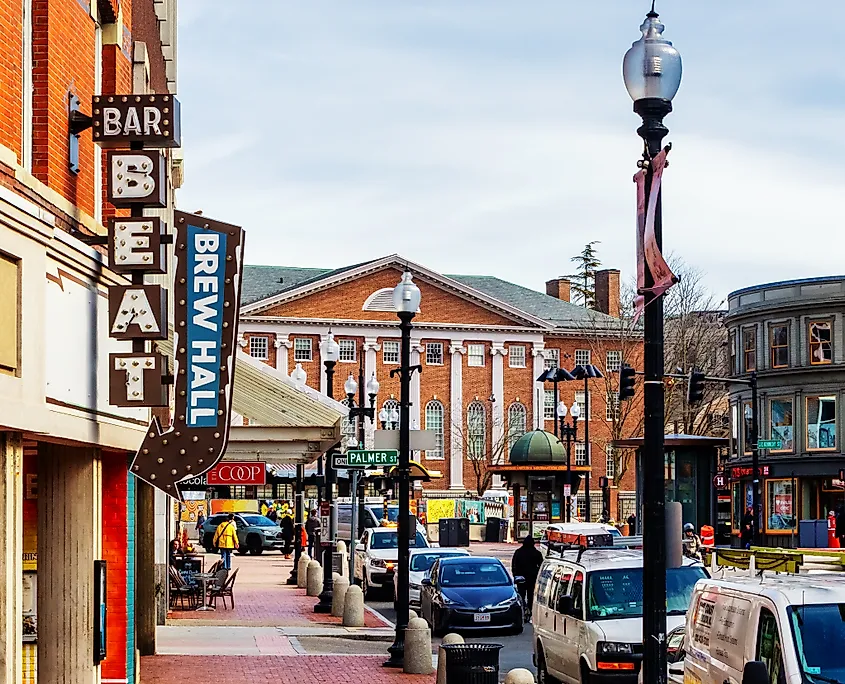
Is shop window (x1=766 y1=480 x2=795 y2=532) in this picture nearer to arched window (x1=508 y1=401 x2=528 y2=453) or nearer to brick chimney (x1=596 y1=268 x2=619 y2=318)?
arched window (x1=508 y1=401 x2=528 y2=453)

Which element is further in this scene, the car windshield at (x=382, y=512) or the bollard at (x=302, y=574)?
the car windshield at (x=382, y=512)

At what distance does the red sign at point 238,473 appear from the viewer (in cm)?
2198

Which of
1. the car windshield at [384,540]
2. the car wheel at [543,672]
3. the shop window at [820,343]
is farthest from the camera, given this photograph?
the shop window at [820,343]

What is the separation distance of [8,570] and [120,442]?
12.3ft

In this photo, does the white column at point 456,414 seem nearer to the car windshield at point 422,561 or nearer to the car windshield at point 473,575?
the car windshield at point 422,561

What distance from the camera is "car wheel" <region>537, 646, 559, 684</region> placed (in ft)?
60.2

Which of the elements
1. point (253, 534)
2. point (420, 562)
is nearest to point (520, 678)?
point (420, 562)

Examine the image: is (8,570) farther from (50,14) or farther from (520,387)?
(520,387)

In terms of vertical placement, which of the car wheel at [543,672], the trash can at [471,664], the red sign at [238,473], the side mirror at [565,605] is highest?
the red sign at [238,473]

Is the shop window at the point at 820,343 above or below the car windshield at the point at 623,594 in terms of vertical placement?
above

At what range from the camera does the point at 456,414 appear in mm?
94812

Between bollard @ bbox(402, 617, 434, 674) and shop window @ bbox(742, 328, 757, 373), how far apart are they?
4536 cm

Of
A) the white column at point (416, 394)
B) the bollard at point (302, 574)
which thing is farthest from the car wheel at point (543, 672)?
the white column at point (416, 394)

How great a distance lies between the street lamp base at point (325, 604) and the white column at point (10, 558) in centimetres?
2051
